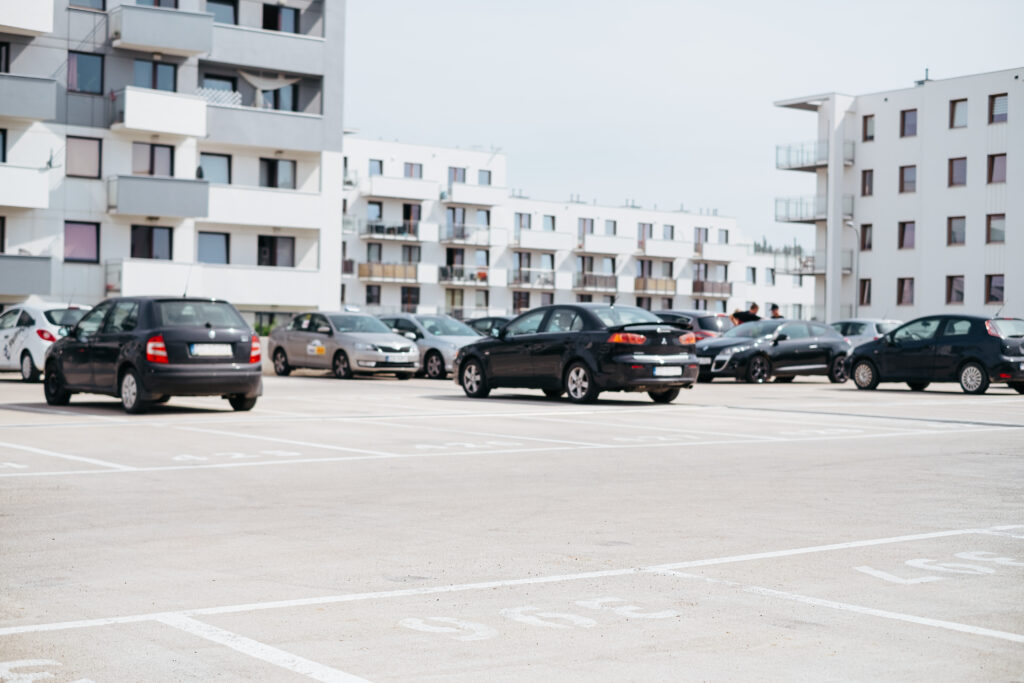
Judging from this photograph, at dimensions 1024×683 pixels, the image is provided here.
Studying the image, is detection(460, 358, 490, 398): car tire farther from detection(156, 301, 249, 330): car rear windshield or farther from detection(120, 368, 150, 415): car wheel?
detection(120, 368, 150, 415): car wheel

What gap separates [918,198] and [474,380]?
5038 centimetres

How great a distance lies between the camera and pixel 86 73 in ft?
148

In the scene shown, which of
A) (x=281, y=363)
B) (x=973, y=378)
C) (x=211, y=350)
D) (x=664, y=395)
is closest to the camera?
(x=211, y=350)

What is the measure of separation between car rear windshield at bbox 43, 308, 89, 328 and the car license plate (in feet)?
31.3

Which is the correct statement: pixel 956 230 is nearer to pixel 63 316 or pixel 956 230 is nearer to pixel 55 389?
pixel 63 316

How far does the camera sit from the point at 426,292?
98.9 m

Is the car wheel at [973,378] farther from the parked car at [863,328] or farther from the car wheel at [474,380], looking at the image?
the car wheel at [474,380]

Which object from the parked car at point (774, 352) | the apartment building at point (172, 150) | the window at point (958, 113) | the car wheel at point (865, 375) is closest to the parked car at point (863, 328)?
the parked car at point (774, 352)

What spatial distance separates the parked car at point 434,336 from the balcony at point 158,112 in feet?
45.8

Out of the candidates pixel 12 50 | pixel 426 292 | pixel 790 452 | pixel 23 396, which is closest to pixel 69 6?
Result: pixel 12 50

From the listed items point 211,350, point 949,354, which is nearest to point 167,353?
point 211,350

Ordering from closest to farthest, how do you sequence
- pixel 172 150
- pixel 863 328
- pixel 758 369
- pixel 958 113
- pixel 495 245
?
pixel 758 369, pixel 863 328, pixel 172 150, pixel 958 113, pixel 495 245

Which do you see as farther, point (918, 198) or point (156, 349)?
point (918, 198)

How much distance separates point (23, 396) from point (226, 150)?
2651 cm
